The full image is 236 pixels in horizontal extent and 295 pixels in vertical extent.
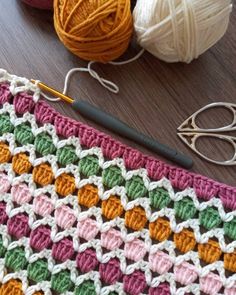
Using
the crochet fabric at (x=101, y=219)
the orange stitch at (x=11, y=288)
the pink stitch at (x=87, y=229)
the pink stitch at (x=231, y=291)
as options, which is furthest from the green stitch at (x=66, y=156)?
the pink stitch at (x=231, y=291)

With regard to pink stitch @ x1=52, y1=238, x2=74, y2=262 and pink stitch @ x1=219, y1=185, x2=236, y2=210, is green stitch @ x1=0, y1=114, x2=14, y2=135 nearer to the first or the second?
pink stitch @ x1=52, y1=238, x2=74, y2=262

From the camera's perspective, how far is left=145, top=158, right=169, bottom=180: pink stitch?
76 centimetres

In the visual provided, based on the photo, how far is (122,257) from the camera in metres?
0.73

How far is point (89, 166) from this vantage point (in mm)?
768

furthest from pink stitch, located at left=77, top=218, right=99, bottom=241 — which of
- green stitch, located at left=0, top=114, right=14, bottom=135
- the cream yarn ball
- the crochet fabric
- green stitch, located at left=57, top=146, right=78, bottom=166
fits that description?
the cream yarn ball

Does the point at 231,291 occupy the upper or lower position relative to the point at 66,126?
lower

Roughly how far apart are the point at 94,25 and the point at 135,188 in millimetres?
270

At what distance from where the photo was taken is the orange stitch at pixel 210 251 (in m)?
0.72

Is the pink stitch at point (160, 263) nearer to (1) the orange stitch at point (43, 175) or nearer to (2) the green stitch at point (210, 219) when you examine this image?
(2) the green stitch at point (210, 219)

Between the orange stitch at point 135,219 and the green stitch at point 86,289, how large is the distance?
0.36ft

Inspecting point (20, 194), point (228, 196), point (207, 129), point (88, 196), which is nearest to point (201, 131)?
point (207, 129)

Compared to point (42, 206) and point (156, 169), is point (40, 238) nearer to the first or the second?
point (42, 206)

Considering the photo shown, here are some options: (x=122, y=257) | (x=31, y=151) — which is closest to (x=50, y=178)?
(x=31, y=151)

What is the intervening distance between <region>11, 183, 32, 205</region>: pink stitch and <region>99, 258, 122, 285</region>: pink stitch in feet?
0.53
